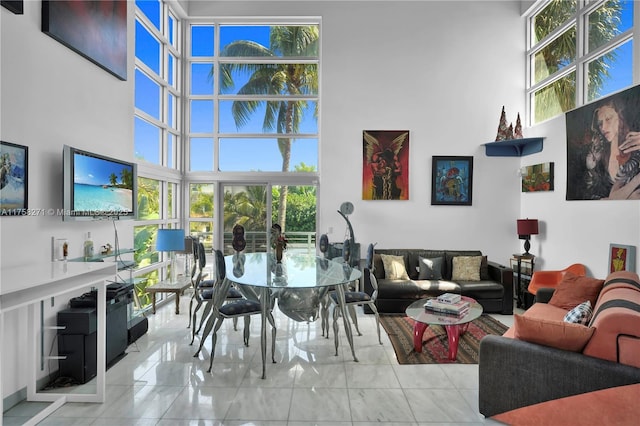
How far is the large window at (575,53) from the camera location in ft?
13.8

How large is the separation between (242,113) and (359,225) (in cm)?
286

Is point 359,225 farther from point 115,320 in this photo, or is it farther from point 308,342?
point 115,320

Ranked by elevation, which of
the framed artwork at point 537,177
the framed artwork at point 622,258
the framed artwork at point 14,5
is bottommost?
the framed artwork at point 622,258

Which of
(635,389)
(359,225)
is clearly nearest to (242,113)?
(359,225)

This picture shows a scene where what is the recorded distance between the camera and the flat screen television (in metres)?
3.10

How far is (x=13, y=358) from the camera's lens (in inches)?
105

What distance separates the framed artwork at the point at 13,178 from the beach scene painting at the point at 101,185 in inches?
16.4

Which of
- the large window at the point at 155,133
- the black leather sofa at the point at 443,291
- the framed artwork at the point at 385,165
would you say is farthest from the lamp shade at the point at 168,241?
the framed artwork at the point at 385,165

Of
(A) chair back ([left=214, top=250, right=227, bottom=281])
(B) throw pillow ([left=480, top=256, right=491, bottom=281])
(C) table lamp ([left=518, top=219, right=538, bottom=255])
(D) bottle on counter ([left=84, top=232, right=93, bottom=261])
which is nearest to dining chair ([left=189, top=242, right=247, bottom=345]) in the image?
(A) chair back ([left=214, top=250, right=227, bottom=281])

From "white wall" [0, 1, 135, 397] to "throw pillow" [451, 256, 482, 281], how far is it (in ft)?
15.4

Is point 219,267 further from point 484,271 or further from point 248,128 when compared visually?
point 484,271

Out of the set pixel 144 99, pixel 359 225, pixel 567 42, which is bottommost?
pixel 359 225

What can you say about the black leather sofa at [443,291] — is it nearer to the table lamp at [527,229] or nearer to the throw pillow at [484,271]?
the throw pillow at [484,271]

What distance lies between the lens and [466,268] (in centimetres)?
548
